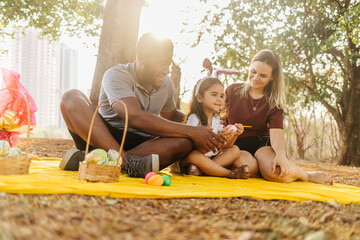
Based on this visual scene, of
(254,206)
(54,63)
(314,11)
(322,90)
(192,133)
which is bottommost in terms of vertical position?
(254,206)

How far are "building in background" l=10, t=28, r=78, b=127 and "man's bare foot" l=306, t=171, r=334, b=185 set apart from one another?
66.2 feet

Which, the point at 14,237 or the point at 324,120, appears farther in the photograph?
the point at 324,120

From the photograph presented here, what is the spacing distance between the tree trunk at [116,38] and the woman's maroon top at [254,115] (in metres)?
2.22

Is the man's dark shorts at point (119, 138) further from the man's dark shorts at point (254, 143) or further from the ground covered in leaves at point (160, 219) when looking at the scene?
the ground covered in leaves at point (160, 219)

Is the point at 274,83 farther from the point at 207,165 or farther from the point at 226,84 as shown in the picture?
the point at 226,84

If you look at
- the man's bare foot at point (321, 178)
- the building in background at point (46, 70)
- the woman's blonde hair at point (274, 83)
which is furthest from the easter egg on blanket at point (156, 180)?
the building in background at point (46, 70)

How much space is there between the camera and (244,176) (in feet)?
10.0

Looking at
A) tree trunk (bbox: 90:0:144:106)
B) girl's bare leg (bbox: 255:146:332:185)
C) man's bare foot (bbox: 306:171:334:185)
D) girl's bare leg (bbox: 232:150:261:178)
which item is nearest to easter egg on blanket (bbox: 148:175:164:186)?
girl's bare leg (bbox: 232:150:261:178)

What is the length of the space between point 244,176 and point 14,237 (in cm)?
228

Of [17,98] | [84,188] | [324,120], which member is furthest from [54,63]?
[84,188]

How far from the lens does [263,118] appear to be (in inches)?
134

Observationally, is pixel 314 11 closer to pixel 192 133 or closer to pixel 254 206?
pixel 192 133

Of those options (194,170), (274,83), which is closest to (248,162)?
(194,170)

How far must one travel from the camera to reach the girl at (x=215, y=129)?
10.0ft
